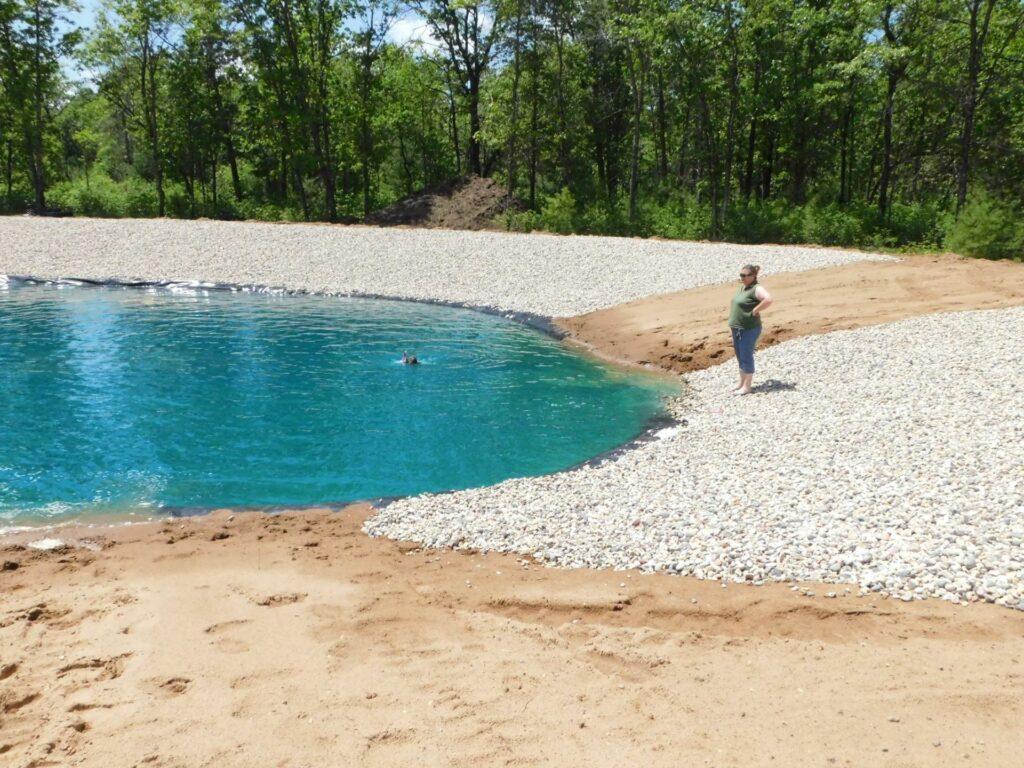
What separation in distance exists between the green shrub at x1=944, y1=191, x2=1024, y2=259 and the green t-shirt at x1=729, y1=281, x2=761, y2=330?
13.3 metres

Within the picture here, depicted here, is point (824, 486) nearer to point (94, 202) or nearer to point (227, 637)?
point (227, 637)

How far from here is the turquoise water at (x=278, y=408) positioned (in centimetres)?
971

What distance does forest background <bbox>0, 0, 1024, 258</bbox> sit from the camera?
27969 millimetres

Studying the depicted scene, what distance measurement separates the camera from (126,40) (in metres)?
39.3

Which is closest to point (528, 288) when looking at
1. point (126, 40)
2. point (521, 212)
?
point (521, 212)

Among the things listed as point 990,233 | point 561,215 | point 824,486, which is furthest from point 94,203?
point 824,486

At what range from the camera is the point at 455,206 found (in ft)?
119

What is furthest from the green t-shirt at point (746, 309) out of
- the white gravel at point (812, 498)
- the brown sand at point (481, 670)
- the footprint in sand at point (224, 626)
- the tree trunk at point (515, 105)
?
the tree trunk at point (515, 105)

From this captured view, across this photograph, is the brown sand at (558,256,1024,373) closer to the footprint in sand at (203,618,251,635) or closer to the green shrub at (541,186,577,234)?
the footprint in sand at (203,618,251,635)

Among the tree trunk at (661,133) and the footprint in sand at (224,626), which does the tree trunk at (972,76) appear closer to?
the tree trunk at (661,133)

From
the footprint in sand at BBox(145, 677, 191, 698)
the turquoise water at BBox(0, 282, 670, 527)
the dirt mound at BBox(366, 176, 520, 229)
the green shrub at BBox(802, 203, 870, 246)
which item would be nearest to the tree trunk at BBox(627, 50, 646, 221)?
the dirt mound at BBox(366, 176, 520, 229)

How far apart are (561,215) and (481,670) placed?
94.0ft

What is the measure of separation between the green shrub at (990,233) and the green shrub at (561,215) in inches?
594

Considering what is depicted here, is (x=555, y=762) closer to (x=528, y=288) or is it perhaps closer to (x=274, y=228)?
(x=528, y=288)
